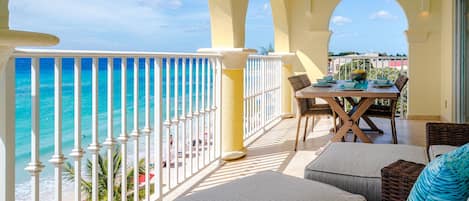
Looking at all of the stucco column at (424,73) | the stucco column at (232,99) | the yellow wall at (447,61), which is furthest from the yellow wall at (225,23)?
the stucco column at (424,73)

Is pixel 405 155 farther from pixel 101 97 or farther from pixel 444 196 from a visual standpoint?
pixel 101 97

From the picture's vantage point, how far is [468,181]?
0.94m

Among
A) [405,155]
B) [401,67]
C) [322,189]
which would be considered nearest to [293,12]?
[401,67]

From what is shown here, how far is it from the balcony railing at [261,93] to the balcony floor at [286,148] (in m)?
0.18

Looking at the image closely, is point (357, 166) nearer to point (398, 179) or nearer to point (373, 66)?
point (398, 179)

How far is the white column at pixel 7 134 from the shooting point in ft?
5.15

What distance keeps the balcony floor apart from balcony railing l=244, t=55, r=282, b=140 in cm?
18

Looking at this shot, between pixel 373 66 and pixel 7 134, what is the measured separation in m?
7.32

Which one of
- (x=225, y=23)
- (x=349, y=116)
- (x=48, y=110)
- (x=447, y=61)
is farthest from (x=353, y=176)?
(x=447, y=61)

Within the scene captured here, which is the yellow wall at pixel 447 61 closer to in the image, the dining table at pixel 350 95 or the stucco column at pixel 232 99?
the dining table at pixel 350 95

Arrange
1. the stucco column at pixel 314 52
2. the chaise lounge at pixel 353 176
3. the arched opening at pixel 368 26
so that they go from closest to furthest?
the chaise lounge at pixel 353 176 < the stucco column at pixel 314 52 < the arched opening at pixel 368 26

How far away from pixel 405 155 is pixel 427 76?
5.12 meters

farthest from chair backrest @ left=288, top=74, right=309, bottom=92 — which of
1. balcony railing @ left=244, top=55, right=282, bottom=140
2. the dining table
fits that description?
balcony railing @ left=244, top=55, right=282, bottom=140

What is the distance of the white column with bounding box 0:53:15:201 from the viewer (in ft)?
5.15
